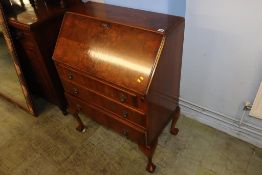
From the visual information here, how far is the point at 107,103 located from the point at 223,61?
79cm

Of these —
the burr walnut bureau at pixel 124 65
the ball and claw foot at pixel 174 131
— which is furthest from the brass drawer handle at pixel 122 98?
the ball and claw foot at pixel 174 131

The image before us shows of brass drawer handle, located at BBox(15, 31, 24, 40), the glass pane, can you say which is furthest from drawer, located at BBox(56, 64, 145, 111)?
the glass pane

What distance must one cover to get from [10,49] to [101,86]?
901mm

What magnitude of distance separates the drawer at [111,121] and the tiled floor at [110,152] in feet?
1.00

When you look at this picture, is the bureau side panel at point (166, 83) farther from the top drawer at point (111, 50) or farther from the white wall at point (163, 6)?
the white wall at point (163, 6)

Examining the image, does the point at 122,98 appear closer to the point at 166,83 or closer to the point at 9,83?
the point at 166,83

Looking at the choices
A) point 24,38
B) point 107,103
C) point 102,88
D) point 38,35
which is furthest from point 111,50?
point 24,38

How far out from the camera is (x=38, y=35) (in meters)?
1.64

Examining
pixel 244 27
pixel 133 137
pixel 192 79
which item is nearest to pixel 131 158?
pixel 133 137

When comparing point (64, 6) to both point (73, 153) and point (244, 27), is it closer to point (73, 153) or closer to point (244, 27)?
point (73, 153)

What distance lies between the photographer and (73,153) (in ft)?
5.90

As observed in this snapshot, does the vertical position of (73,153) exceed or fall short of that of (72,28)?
it falls short

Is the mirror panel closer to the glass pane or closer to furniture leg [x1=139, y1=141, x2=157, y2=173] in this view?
the glass pane

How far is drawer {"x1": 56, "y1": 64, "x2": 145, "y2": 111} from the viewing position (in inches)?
49.8
